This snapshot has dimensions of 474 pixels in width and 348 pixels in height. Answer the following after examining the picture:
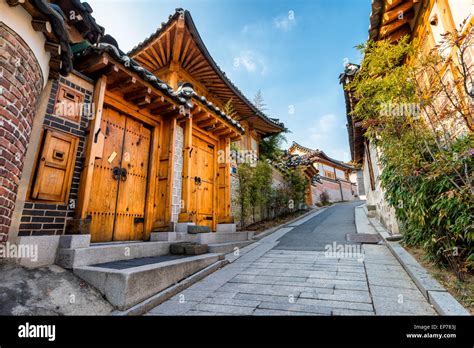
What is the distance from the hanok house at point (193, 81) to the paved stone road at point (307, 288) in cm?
184

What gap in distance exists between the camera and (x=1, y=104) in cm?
245

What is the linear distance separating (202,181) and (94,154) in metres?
3.03

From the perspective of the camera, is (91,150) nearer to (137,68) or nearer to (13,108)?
(13,108)

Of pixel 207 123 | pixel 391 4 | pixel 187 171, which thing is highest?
pixel 391 4

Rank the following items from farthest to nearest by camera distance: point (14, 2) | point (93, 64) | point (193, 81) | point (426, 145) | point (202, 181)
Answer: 1. point (193, 81)
2. point (202, 181)
3. point (93, 64)
4. point (426, 145)
5. point (14, 2)

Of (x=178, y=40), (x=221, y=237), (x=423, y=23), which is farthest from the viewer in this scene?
(x=178, y=40)

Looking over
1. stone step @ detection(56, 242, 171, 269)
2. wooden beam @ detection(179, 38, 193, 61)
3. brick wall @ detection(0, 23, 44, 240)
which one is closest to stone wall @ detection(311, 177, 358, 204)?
wooden beam @ detection(179, 38, 193, 61)

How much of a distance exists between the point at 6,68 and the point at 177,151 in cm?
332

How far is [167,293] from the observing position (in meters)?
3.01

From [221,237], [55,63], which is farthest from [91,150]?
[221,237]

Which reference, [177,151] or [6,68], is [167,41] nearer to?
[177,151]

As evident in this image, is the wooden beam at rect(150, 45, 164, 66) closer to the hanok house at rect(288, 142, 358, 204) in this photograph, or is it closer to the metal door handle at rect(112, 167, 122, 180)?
the metal door handle at rect(112, 167, 122, 180)

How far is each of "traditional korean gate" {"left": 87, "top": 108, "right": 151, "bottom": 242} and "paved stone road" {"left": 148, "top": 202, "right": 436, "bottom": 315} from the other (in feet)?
6.24

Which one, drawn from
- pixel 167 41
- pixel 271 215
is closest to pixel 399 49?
pixel 167 41
